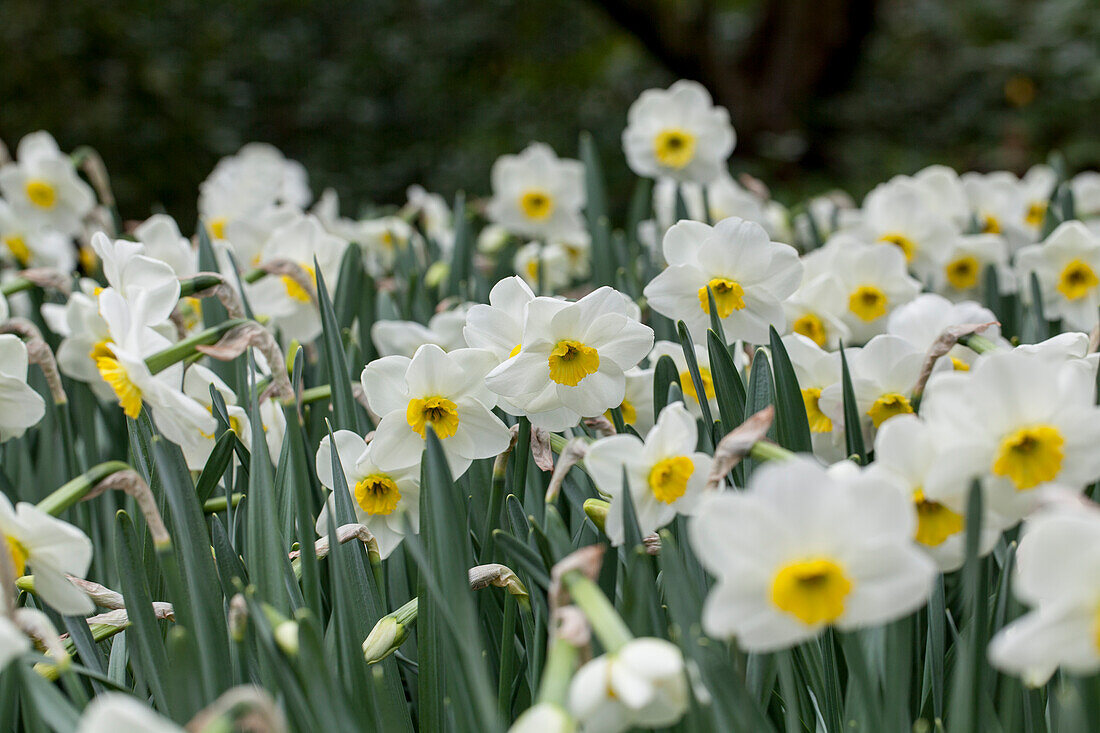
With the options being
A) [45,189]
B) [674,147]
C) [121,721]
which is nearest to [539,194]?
[674,147]

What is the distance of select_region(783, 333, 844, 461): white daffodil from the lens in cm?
112

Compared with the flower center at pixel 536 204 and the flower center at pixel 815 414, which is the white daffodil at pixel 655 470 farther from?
the flower center at pixel 536 204

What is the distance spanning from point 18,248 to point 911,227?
6.13ft

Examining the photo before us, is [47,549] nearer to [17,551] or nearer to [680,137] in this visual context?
[17,551]

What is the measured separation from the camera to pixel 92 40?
5801mm

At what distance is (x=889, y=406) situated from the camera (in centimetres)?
109

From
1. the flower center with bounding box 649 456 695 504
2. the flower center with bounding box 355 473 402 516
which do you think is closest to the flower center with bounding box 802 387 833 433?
the flower center with bounding box 649 456 695 504

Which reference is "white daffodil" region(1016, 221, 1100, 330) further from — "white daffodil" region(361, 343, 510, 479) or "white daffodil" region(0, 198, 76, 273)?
"white daffodil" region(0, 198, 76, 273)

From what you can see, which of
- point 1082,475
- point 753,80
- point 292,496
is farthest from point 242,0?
point 1082,475

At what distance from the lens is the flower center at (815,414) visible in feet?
3.76

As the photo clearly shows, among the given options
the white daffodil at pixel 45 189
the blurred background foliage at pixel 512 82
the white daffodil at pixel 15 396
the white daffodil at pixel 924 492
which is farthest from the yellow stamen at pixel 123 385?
the blurred background foliage at pixel 512 82

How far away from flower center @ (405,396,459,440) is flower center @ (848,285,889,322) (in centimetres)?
81

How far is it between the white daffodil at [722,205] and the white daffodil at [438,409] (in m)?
1.19

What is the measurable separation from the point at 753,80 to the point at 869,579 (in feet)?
19.1
